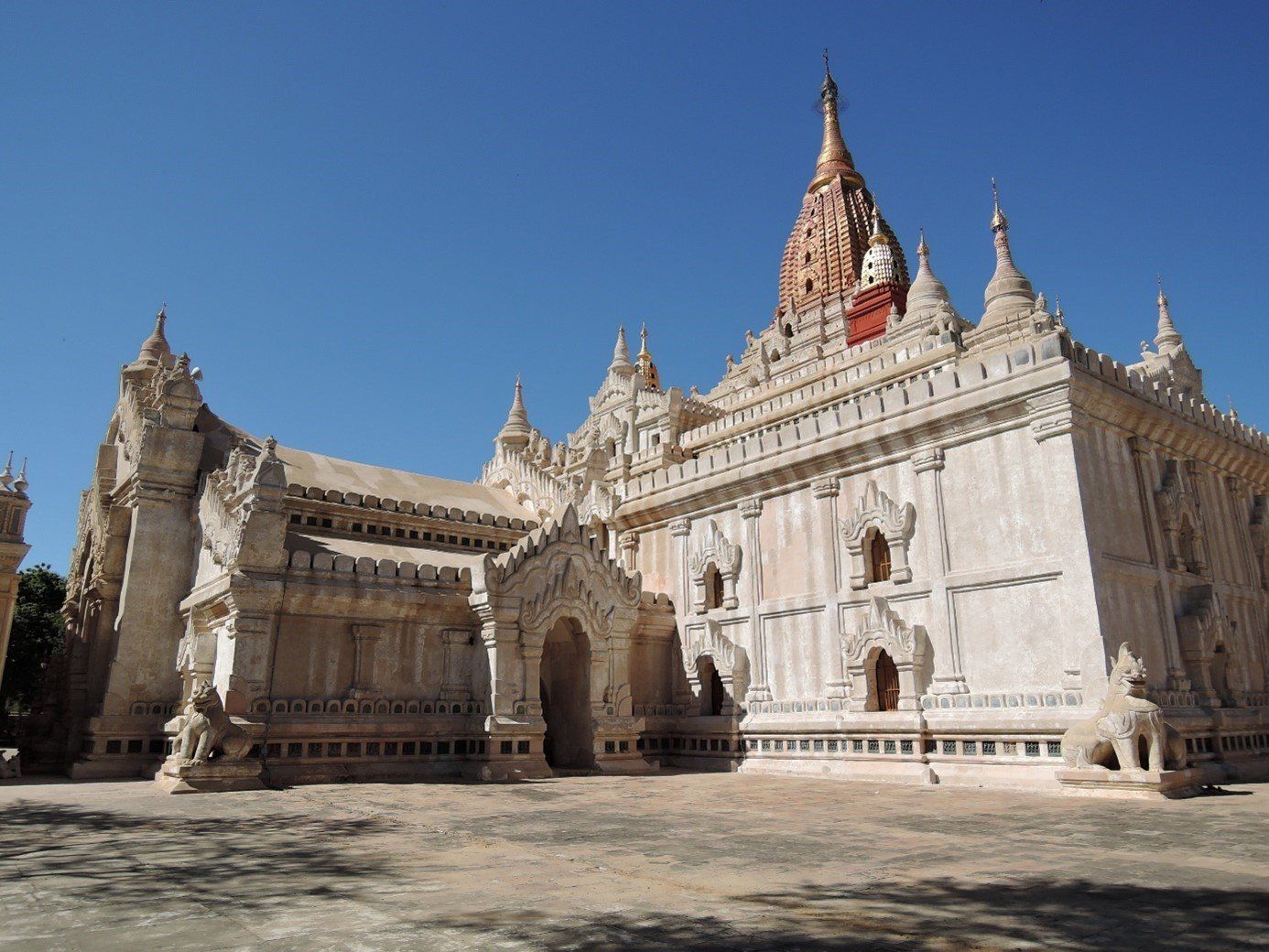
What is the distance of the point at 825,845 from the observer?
34.1 feet

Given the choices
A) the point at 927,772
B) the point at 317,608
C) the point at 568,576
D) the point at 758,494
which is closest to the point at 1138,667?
the point at 927,772

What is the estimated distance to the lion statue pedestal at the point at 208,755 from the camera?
17281 millimetres

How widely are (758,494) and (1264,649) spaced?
13225mm

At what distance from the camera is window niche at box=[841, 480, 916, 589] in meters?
21.5

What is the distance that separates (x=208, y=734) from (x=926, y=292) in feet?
131

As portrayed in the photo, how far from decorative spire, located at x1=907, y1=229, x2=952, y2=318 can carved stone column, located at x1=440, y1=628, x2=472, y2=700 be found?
31.4 meters

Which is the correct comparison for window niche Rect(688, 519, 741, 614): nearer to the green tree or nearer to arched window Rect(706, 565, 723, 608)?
arched window Rect(706, 565, 723, 608)

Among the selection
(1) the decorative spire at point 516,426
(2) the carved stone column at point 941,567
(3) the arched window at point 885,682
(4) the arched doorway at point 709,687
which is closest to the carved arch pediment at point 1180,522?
(2) the carved stone column at point 941,567

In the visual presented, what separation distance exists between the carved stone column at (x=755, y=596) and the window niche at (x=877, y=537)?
2817 millimetres

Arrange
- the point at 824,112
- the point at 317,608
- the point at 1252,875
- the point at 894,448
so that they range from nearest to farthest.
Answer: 1. the point at 1252,875
2. the point at 317,608
3. the point at 894,448
4. the point at 824,112

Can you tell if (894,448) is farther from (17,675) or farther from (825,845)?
(17,675)

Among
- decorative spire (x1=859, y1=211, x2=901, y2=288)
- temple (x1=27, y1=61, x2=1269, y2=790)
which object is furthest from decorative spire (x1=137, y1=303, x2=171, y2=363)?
decorative spire (x1=859, y1=211, x2=901, y2=288)

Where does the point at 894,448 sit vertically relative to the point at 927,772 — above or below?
above

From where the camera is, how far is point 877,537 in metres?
22.5
